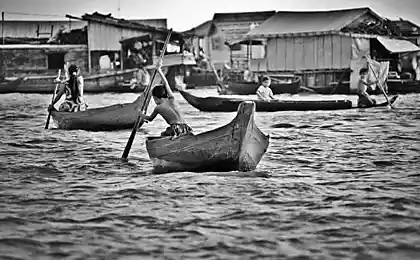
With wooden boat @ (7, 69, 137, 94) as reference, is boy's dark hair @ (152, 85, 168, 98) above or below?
above

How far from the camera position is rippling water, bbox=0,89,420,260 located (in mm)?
4672

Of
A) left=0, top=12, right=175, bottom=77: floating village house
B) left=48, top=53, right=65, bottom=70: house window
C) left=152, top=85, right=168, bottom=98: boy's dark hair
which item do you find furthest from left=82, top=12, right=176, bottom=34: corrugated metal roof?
left=152, top=85, right=168, bottom=98: boy's dark hair

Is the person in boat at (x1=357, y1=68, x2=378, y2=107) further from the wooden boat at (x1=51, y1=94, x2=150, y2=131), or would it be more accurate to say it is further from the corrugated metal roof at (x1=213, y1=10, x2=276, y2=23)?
the corrugated metal roof at (x1=213, y1=10, x2=276, y2=23)

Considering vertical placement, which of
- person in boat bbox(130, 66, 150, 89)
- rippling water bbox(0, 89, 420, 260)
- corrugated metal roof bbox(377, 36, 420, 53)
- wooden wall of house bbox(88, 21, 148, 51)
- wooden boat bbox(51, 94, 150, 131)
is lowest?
Result: rippling water bbox(0, 89, 420, 260)

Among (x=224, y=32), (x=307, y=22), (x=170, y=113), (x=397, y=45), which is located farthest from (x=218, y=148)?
(x=224, y=32)

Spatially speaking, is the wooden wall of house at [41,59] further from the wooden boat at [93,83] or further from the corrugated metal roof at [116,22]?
the corrugated metal roof at [116,22]

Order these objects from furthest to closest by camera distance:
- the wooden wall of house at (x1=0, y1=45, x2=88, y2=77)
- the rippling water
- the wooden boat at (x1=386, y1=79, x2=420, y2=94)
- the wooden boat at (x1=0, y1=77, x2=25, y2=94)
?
1. the wooden wall of house at (x1=0, y1=45, x2=88, y2=77)
2. the wooden boat at (x1=0, y1=77, x2=25, y2=94)
3. the wooden boat at (x1=386, y1=79, x2=420, y2=94)
4. the rippling water

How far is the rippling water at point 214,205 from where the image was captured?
184 inches

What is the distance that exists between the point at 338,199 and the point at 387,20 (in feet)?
74.9

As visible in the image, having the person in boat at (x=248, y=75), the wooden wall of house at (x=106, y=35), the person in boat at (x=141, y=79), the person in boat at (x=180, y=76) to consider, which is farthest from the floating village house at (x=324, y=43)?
the wooden wall of house at (x=106, y=35)

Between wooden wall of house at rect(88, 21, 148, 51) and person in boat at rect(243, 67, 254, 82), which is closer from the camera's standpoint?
person in boat at rect(243, 67, 254, 82)

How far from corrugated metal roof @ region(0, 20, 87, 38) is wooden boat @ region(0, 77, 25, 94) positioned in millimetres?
5979

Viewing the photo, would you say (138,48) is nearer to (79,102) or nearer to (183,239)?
(79,102)

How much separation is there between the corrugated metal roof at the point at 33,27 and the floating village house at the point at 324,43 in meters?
13.8
